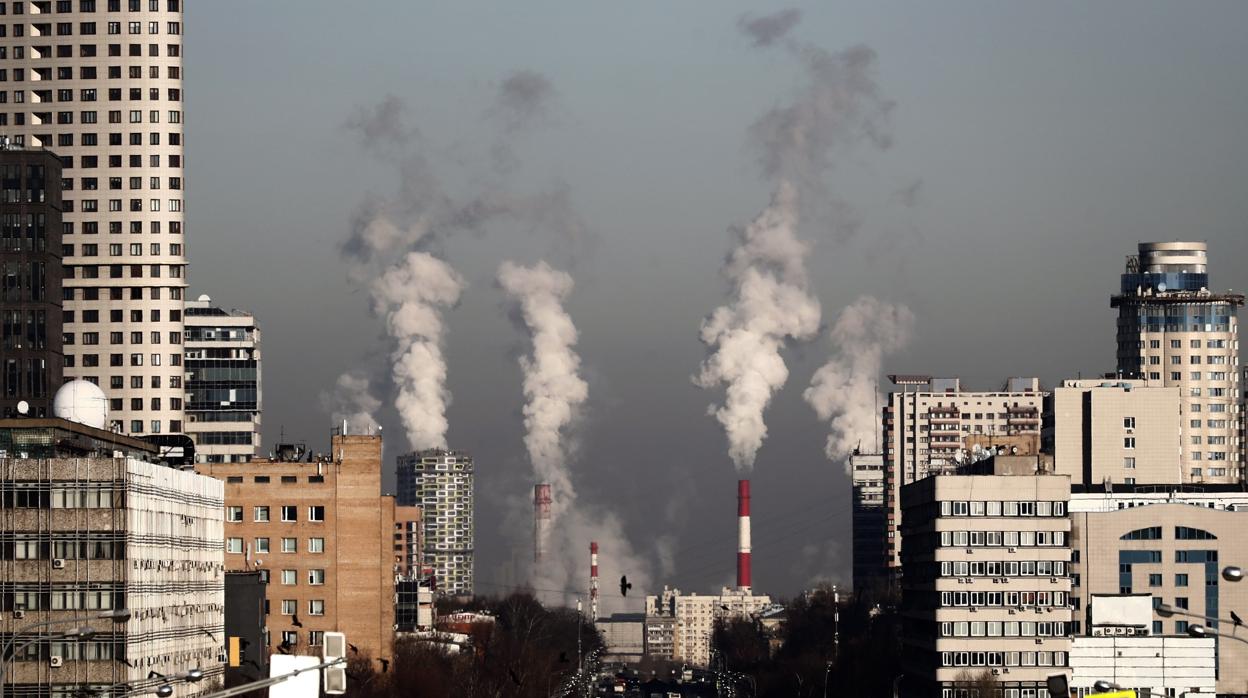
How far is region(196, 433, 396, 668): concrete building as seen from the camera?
19450 centimetres

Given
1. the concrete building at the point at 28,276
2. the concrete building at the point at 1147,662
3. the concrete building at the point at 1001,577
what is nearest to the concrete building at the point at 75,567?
the concrete building at the point at 1147,662

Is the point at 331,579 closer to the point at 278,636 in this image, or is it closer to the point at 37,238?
the point at 278,636

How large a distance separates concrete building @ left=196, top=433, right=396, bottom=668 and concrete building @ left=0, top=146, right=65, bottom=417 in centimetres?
1688

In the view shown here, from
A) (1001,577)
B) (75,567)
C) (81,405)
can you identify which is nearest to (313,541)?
(1001,577)

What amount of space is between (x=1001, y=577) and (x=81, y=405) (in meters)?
93.0

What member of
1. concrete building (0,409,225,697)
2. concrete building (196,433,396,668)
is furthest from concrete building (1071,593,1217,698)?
concrete building (0,409,225,697)

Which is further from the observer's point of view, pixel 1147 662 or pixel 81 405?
pixel 1147 662

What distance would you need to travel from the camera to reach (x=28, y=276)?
197 meters

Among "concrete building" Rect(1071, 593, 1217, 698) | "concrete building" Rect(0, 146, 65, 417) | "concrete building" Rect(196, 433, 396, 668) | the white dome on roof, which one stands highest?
"concrete building" Rect(0, 146, 65, 417)

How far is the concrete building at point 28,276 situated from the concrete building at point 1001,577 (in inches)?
3089

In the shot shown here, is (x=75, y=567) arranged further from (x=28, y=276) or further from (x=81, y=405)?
(x=28, y=276)

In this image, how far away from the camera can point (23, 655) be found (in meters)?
106

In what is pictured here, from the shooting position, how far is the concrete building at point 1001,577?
196m

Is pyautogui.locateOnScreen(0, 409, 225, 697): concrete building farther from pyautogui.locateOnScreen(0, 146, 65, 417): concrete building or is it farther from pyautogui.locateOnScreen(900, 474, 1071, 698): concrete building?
pyautogui.locateOnScreen(900, 474, 1071, 698): concrete building
